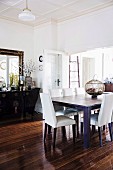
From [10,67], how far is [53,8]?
2.25 metres

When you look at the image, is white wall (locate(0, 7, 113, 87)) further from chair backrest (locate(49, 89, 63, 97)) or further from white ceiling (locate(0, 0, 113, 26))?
chair backrest (locate(49, 89, 63, 97))

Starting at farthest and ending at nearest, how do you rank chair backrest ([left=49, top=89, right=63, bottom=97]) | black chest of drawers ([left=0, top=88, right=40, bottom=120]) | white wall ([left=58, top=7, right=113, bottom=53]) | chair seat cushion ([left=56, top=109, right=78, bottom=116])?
1. black chest of drawers ([left=0, top=88, right=40, bottom=120])
2. white wall ([left=58, top=7, right=113, bottom=53])
3. chair backrest ([left=49, top=89, right=63, bottom=97])
4. chair seat cushion ([left=56, top=109, right=78, bottom=116])

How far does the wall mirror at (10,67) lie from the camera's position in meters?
5.71

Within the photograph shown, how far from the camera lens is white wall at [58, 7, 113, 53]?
190 inches

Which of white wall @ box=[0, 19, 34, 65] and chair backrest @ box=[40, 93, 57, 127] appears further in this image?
white wall @ box=[0, 19, 34, 65]

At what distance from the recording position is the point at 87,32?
210 inches

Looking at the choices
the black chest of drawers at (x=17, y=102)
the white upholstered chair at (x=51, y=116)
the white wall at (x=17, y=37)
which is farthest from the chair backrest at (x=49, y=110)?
the white wall at (x=17, y=37)

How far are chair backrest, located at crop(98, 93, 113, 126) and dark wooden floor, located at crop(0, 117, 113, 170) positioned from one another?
1.47 feet

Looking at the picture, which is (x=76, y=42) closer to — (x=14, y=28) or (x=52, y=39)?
(x=52, y=39)

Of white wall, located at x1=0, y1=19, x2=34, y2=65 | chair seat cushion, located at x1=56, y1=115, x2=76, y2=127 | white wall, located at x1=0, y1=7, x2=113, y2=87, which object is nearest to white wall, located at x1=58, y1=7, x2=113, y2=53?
white wall, located at x1=0, y1=7, x2=113, y2=87

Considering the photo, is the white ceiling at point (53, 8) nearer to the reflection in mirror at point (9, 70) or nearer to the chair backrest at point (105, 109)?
the reflection in mirror at point (9, 70)

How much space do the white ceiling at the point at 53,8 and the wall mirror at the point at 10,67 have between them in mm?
1089

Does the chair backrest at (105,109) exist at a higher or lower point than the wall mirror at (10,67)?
lower

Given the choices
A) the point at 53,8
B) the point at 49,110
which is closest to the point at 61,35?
the point at 53,8
